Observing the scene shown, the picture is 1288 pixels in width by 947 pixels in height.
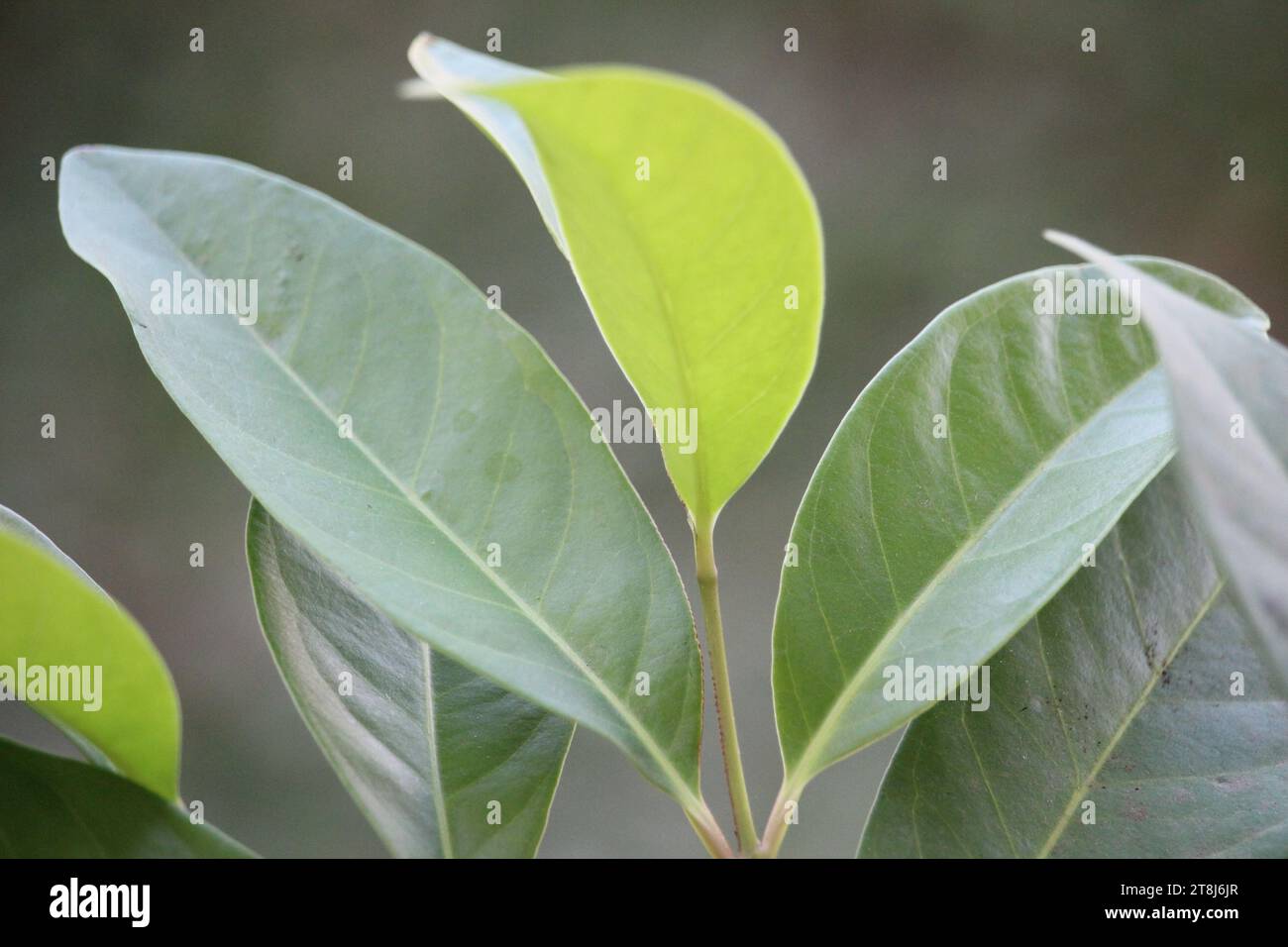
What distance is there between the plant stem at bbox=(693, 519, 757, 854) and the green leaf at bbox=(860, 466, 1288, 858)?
7 cm

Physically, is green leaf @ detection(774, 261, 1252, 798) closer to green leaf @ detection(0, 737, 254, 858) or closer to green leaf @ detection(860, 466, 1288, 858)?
green leaf @ detection(860, 466, 1288, 858)

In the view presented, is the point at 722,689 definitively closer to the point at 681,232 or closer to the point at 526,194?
the point at 681,232

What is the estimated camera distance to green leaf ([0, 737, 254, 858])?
0.38 metres

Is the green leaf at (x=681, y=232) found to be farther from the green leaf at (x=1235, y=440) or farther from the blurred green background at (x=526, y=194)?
the blurred green background at (x=526, y=194)

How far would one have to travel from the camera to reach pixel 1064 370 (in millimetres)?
442

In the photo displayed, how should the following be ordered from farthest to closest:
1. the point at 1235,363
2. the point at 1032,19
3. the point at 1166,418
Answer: the point at 1032,19, the point at 1166,418, the point at 1235,363

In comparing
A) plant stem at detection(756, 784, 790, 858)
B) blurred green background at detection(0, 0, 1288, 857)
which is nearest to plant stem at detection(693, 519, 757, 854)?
plant stem at detection(756, 784, 790, 858)

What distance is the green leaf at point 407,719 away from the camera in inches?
17.4

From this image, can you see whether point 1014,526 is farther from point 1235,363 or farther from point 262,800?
point 262,800

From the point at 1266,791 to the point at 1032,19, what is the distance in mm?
3014

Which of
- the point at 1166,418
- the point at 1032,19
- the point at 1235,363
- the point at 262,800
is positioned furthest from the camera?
the point at 1032,19

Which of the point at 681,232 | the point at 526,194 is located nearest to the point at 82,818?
the point at 681,232

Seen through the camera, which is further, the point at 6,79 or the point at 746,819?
the point at 6,79
